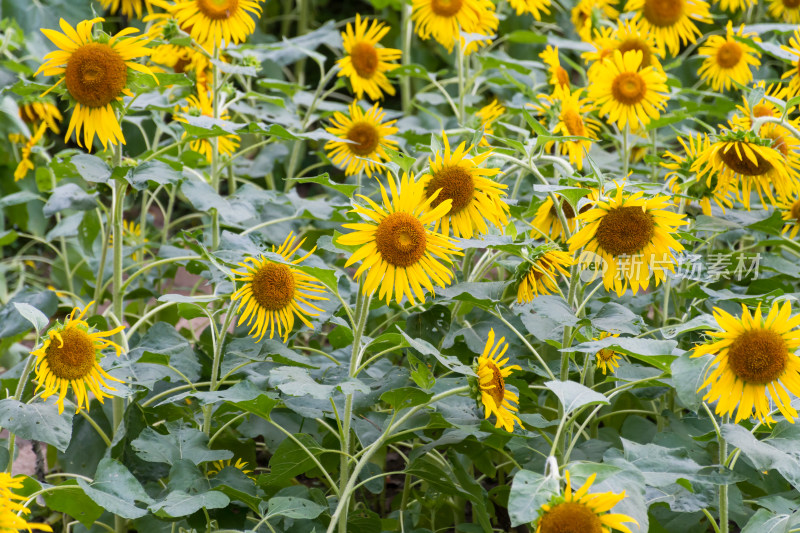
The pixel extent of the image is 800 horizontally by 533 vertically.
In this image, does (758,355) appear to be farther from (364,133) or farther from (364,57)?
(364,57)

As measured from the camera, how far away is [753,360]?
1.09 m

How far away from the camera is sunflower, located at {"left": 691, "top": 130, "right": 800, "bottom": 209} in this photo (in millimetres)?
1421

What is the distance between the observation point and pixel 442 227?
1.35m

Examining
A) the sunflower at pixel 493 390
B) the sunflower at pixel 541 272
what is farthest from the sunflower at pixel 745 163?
the sunflower at pixel 493 390

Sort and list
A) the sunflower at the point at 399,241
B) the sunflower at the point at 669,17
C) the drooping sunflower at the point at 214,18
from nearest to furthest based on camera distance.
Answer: the sunflower at the point at 399,241 < the drooping sunflower at the point at 214,18 < the sunflower at the point at 669,17

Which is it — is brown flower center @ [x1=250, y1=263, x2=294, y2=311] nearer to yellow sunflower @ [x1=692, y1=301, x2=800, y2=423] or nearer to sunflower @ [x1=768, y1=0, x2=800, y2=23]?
yellow sunflower @ [x1=692, y1=301, x2=800, y2=423]

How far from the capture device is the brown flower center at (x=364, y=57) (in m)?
2.22

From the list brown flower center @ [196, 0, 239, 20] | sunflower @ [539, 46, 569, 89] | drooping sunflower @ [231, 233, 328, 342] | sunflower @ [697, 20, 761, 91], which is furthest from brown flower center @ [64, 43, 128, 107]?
sunflower @ [697, 20, 761, 91]

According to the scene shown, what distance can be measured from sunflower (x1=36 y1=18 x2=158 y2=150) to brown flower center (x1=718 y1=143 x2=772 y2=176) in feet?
3.35

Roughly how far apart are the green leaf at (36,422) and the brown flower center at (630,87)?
1.32 metres

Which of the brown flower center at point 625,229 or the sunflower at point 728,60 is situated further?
the sunflower at point 728,60

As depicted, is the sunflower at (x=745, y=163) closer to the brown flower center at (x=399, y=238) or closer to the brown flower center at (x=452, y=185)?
the brown flower center at (x=452, y=185)

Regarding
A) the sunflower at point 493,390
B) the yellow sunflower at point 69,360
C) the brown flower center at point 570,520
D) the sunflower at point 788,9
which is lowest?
the brown flower center at point 570,520

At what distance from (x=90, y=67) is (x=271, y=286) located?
0.47m
